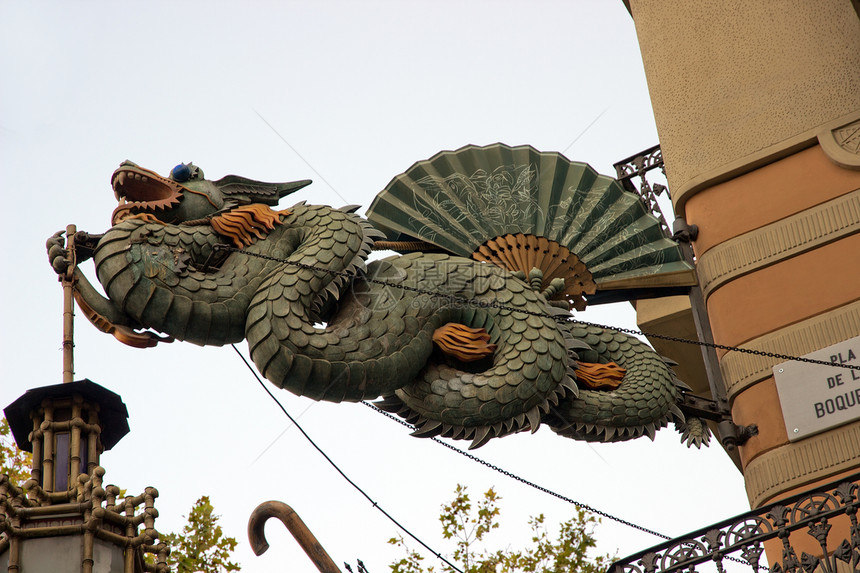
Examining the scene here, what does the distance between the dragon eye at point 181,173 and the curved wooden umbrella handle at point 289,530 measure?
2.42 m

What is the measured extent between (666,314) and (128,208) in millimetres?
5800

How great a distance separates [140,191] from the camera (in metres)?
8.93

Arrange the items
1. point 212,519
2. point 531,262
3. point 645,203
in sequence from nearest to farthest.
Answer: point 531,262 → point 645,203 → point 212,519

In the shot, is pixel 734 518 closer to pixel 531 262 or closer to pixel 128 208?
pixel 531 262

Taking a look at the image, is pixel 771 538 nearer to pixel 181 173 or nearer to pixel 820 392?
pixel 820 392

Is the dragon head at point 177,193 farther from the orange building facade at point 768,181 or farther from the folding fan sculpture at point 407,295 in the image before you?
the orange building facade at point 768,181

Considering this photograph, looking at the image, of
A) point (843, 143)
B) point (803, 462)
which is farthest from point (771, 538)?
point (843, 143)

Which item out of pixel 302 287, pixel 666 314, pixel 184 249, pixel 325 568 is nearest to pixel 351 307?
pixel 302 287

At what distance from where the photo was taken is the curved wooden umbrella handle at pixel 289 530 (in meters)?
8.01

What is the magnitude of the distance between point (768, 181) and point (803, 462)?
7.86 feet

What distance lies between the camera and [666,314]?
12.4m

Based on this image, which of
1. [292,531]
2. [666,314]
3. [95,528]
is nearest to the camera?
[95,528]

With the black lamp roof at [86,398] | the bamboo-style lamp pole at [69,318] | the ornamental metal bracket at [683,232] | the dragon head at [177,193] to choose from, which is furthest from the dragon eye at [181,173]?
the ornamental metal bracket at [683,232]

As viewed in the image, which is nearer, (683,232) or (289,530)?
(289,530)
